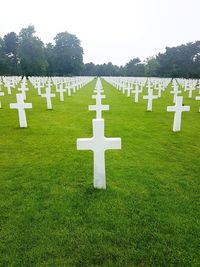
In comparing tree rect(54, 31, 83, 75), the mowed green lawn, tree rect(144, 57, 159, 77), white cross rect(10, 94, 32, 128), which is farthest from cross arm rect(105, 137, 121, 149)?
tree rect(144, 57, 159, 77)

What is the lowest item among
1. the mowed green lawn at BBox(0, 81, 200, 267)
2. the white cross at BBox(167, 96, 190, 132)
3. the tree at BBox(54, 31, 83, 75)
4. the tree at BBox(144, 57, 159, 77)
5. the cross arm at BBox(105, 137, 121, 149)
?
the mowed green lawn at BBox(0, 81, 200, 267)

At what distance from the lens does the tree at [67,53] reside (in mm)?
64625

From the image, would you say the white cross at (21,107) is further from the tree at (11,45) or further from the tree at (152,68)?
the tree at (152,68)

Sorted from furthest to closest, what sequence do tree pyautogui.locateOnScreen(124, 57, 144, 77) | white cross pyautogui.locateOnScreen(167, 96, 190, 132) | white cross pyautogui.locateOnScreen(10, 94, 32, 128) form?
tree pyautogui.locateOnScreen(124, 57, 144, 77) → white cross pyautogui.locateOnScreen(10, 94, 32, 128) → white cross pyautogui.locateOnScreen(167, 96, 190, 132)

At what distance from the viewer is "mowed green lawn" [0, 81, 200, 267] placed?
A: 8.19 ft

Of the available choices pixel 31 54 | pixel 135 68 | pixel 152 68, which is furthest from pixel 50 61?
pixel 135 68

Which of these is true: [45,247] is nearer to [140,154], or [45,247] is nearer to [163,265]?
[163,265]

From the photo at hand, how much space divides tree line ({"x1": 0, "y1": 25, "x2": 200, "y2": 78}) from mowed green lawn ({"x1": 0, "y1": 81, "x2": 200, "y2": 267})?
48.0 metres

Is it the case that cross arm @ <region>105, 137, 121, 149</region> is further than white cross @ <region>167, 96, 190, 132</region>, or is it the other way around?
white cross @ <region>167, 96, 190, 132</region>

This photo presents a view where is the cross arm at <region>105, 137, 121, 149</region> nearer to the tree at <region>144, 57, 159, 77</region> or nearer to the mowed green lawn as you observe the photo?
the mowed green lawn

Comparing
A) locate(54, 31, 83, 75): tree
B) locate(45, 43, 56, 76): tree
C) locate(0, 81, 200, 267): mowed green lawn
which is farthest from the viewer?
locate(54, 31, 83, 75): tree

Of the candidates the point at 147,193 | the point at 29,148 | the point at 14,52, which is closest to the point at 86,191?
the point at 147,193

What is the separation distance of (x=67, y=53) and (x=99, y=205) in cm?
6604

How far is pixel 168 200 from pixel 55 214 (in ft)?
5.19
